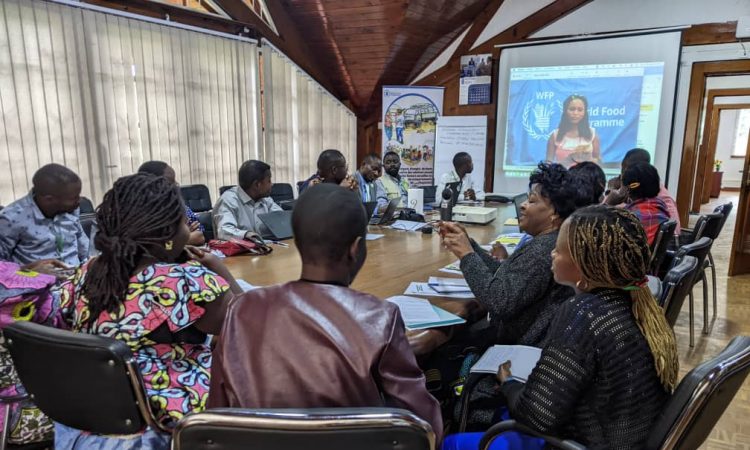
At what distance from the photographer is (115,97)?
4.46 meters

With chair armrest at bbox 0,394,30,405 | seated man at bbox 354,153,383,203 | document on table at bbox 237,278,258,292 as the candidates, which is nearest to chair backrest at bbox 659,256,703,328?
document on table at bbox 237,278,258,292

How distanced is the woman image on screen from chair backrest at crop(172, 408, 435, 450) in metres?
5.73

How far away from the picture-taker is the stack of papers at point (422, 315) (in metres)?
1.45

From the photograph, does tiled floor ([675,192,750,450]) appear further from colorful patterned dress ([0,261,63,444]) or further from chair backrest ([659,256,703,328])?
colorful patterned dress ([0,261,63,444])

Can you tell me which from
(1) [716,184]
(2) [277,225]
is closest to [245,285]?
(2) [277,225]

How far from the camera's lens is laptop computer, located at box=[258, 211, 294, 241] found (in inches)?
110

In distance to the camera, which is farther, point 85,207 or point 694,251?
point 85,207

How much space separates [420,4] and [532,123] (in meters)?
2.18

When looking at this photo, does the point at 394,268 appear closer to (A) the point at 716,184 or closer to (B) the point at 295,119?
(B) the point at 295,119

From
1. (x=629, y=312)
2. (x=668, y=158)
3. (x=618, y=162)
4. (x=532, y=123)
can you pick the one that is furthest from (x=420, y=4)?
(x=629, y=312)

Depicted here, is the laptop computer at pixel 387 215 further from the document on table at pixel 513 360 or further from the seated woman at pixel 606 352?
the seated woman at pixel 606 352

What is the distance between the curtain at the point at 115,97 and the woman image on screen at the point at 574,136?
12.8ft

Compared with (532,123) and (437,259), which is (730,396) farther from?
(532,123)

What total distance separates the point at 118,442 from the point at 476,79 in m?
6.47
